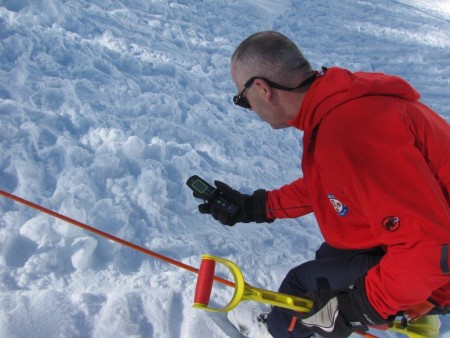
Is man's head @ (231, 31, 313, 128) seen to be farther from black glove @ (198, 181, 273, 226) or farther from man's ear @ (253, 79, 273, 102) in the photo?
black glove @ (198, 181, 273, 226)

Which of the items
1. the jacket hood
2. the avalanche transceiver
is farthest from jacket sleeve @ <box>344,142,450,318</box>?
the avalanche transceiver

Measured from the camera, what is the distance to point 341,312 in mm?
1874

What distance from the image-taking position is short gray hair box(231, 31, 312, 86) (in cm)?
Result: 174

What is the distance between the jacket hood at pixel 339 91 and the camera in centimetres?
157

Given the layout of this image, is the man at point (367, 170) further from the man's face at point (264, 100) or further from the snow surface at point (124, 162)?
the snow surface at point (124, 162)

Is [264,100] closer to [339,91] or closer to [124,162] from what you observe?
[339,91]

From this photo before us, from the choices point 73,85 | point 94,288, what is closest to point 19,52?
point 73,85

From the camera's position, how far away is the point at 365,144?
1439mm

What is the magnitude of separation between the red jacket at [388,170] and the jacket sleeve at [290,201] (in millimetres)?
759

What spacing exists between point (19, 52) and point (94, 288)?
3256mm

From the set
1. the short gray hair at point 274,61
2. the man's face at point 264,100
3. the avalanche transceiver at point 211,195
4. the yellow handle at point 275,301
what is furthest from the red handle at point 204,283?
the short gray hair at point 274,61

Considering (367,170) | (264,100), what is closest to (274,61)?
(264,100)

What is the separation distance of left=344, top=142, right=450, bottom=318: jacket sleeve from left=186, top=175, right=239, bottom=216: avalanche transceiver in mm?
1124

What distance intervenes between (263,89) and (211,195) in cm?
101
